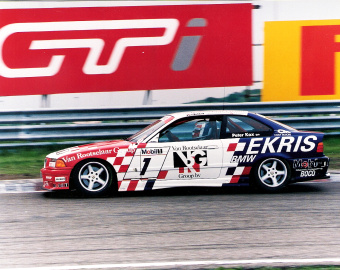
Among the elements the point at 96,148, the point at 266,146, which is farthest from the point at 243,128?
the point at 96,148

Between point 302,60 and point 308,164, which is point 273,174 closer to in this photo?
point 308,164

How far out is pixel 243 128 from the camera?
877 cm

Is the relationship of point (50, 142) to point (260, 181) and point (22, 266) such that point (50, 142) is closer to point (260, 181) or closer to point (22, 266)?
point (260, 181)

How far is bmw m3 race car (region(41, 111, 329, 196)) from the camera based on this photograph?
27.9 ft

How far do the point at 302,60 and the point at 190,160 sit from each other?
5338 mm

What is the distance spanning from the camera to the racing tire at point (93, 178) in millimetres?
8516

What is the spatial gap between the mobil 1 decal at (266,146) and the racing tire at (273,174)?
0.53ft

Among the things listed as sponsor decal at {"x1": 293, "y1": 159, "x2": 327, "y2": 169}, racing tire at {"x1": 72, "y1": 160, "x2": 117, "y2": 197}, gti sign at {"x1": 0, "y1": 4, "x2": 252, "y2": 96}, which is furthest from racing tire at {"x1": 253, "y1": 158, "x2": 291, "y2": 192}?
gti sign at {"x1": 0, "y1": 4, "x2": 252, "y2": 96}

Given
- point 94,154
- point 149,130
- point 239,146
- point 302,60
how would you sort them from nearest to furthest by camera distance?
point 94,154 → point 239,146 → point 149,130 → point 302,60

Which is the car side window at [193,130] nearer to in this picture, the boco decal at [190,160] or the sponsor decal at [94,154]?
the boco decal at [190,160]

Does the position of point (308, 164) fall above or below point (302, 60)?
below

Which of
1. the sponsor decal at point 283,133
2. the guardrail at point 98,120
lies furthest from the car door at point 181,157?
the guardrail at point 98,120

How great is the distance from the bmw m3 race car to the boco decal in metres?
0.01

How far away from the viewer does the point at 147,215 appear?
7344 millimetres
